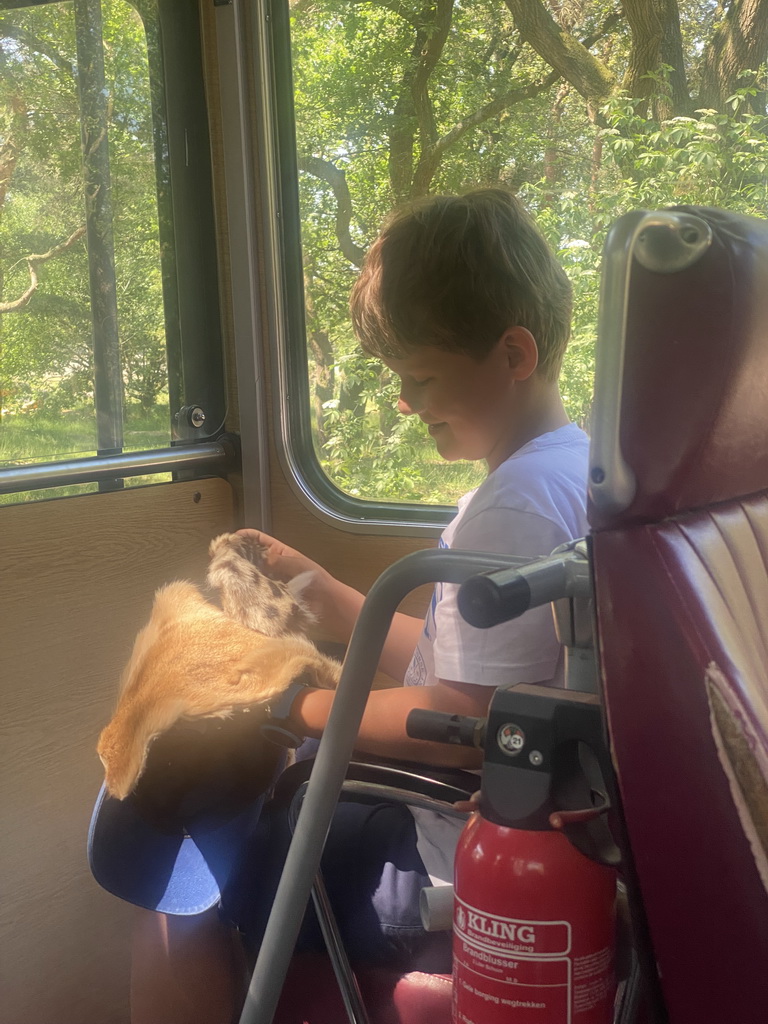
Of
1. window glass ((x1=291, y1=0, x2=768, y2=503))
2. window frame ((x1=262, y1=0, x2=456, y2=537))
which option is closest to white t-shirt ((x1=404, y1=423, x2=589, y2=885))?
window glass ((x1=291, y1=0, x2=768, y2=503))

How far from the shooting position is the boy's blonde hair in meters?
1.35

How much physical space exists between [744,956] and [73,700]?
4.57 ft

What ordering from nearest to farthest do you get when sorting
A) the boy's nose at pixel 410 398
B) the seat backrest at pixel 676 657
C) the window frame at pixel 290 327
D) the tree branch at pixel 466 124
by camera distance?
the seat backrest at pixel 676 657, the boy's nose at pixel 410 398, the tree branch at pixel 466 124, the window frame at pixel 290 327

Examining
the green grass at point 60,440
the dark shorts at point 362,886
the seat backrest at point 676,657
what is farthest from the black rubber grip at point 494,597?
the green grass at point 60,440

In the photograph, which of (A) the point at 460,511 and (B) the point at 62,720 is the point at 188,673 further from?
(B) the point at 62,720

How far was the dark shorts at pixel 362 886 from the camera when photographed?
44.4 inches

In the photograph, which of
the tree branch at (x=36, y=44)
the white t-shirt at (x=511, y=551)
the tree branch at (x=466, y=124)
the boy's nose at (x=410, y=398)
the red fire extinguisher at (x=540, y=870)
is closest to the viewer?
the red fire extinguisher at (x=540, y=870)

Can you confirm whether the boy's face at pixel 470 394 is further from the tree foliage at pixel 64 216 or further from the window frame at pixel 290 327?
the tree foliage at pixel 64 216

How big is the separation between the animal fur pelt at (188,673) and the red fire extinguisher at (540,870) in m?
0.45

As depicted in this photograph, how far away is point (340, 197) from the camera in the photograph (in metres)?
2.09

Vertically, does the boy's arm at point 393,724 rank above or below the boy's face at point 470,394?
below

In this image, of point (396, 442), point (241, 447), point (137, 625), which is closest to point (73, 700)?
point (137, 625)

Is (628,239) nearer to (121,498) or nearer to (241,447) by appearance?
(121,498)

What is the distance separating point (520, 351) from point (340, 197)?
0.90 m
